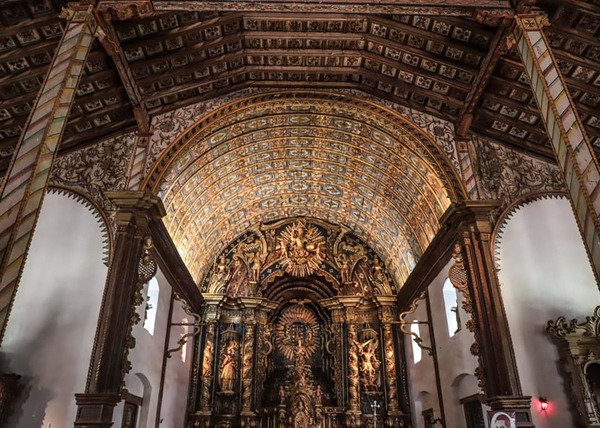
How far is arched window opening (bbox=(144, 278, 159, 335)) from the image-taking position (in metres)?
13.4

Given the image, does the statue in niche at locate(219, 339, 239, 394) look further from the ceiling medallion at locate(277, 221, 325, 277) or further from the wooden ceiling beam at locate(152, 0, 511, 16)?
the wooden ceiling beam at locate(152, 0, 511, 16)

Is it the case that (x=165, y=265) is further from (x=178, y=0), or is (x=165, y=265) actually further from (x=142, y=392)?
(x=178, y=0)

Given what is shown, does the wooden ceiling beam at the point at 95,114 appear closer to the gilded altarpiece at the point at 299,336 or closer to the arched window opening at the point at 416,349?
the gilded altarpiece at the point at 299,336

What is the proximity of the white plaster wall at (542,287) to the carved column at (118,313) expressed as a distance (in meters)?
8.60

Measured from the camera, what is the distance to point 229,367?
734 inches

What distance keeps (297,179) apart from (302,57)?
6829 mm

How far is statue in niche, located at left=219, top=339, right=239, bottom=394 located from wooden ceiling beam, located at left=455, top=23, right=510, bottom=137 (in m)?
12.1

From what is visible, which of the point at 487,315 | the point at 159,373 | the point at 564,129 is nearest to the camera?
the point at 564,129

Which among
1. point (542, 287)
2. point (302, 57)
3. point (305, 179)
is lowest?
point (542, 287)

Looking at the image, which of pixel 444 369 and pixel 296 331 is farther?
pixel 296 331

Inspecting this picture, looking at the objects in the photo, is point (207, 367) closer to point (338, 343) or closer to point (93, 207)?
point (338, 343)

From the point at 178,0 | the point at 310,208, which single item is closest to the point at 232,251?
the point at 310,208

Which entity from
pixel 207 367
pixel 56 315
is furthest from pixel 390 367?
pixel 56 315

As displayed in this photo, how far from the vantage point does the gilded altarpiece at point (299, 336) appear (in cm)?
1812
